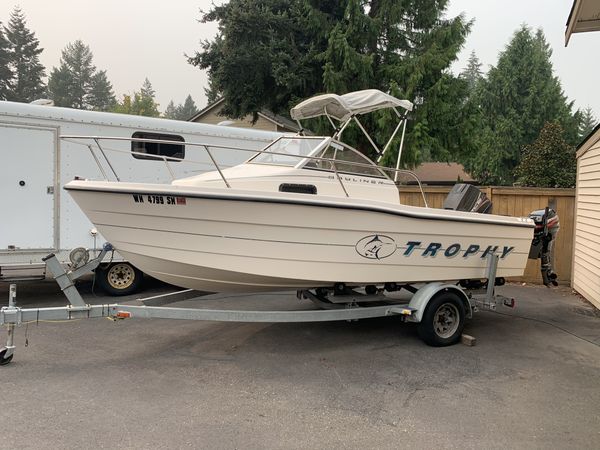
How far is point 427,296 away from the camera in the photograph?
198 inches

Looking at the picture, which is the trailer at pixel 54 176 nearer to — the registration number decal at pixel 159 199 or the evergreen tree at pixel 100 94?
the registration number decal at pixel 159 199

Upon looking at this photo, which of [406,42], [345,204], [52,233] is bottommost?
[52,233]

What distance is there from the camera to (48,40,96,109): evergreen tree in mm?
71875

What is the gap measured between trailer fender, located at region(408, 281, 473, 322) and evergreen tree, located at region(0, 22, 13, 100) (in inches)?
2251

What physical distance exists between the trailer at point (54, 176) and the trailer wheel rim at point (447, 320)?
3399 mm

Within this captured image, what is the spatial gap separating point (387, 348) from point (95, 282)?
4680 millimetres

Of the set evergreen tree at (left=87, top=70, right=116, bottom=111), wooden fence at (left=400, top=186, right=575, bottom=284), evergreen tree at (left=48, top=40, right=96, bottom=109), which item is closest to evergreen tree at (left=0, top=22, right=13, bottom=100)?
evergreen tree at (left=48, top=40, right=96, bottom=109)

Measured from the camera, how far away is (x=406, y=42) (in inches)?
595

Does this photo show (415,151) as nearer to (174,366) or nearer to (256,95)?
(256,95)

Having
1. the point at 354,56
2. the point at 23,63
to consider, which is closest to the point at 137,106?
the point at 23,63

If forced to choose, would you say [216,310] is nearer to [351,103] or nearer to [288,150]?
[288,150]

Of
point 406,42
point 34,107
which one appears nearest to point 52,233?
point 34,107

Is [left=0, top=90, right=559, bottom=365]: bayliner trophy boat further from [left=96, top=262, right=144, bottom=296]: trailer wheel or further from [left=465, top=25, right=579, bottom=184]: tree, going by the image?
[left=465, top=25, right=579, bottom=184]: tree

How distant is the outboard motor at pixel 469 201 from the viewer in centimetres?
586
